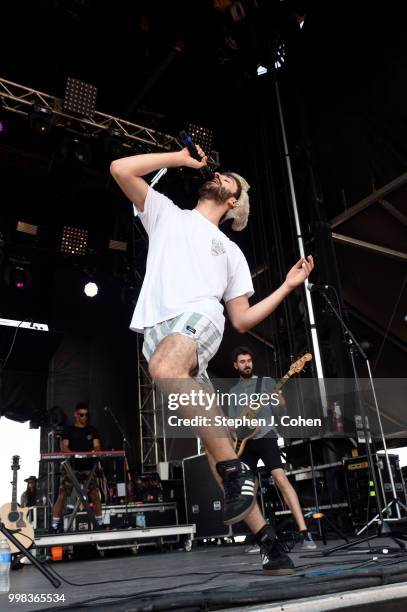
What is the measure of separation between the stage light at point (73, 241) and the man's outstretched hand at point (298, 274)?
8901 mm

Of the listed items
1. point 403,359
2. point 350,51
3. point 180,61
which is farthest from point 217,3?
point 403,359

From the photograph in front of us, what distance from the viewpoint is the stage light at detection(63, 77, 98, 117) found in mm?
7926

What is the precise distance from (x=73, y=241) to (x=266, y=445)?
704 centimetres

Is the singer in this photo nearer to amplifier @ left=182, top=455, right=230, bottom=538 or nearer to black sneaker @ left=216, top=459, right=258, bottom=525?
black sneaker @ left=216, top=459, right=258, bottom=525

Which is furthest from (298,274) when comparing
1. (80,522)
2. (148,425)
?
(148,425)

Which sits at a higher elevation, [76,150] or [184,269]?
[76,150]

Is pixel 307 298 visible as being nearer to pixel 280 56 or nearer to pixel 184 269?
pixel 280 56

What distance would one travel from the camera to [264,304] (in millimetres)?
2289

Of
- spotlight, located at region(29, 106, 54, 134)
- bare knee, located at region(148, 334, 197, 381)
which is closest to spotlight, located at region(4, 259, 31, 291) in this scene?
spotlight, located at region(29, 106, 54, 134)

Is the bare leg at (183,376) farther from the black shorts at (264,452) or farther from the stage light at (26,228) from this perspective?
the stage light at (26,228)

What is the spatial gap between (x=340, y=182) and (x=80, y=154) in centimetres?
418

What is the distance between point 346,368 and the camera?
22.7 feet

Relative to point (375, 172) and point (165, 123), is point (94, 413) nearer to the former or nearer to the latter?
point (165, 123)

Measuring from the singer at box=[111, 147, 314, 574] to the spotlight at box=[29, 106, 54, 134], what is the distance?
21.0 ft
